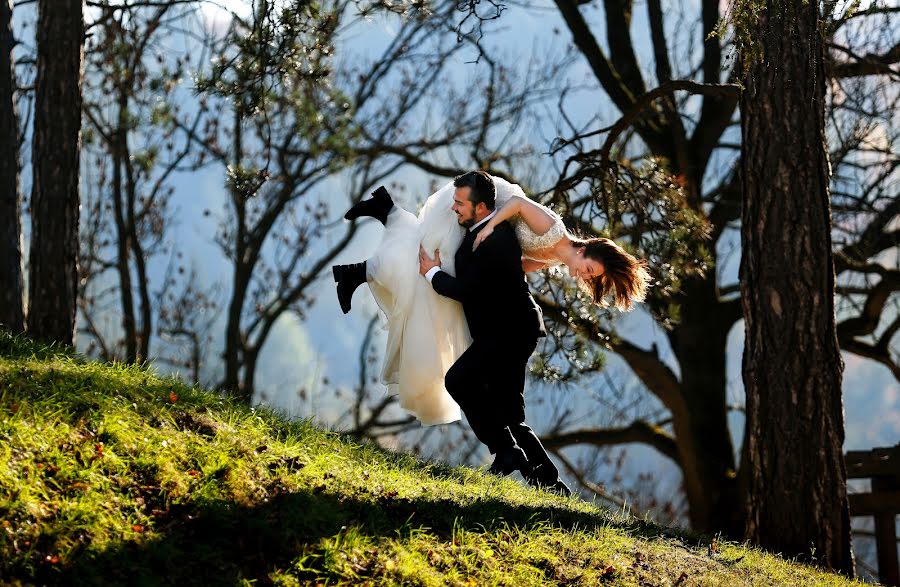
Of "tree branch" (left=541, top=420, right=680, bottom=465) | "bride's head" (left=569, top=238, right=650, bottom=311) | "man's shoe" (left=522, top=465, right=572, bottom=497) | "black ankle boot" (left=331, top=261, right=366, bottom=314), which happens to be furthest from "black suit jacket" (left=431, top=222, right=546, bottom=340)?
"tree branch" (left=541, top=420, right=680, bottom=465)

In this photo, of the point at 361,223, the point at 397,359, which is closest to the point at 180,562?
the point at 397,359

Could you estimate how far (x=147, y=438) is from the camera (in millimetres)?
4910

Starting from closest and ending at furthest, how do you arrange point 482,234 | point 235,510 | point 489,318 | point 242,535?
point 242,535, point 235,510, point 482,234, point 489,318

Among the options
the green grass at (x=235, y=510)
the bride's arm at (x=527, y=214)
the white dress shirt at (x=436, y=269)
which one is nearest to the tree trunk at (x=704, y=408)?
the green grass at (x=235, y=510)

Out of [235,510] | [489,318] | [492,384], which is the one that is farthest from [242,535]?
[489,318]

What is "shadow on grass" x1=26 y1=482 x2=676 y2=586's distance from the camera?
4.02m

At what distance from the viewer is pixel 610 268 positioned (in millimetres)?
6410

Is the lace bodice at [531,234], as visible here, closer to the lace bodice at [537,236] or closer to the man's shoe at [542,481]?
the lace bodice at [537,236]

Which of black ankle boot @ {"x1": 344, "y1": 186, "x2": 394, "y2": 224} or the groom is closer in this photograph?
the groom

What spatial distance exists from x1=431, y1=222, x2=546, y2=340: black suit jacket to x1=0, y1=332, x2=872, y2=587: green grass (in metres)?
1.01

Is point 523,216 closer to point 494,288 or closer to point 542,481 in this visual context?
point 494,288

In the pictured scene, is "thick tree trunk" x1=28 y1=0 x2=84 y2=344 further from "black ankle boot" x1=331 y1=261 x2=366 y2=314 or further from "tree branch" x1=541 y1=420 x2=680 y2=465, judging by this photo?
"tree branch" x1=541 y1=420 x2=680 y2=465

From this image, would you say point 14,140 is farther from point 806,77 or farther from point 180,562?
point 806,77

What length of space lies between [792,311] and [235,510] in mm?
4752
